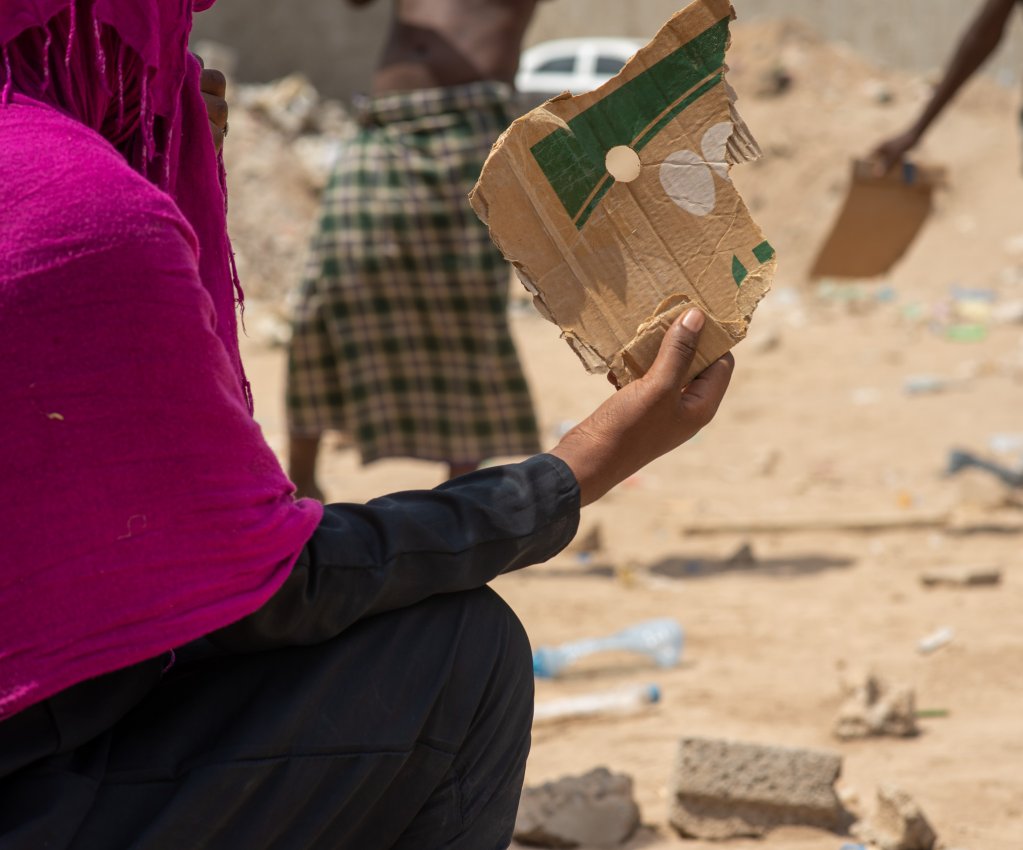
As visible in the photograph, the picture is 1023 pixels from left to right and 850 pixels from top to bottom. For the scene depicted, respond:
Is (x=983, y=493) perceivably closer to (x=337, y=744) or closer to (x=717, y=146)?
(x=717, y=146)

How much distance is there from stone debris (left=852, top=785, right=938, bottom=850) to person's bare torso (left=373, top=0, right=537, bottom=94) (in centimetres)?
259

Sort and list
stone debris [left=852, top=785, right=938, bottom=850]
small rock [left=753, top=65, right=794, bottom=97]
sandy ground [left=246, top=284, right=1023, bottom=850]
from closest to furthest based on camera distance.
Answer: stone debris [left=852, top=785, right=938, bottom=850] → sandy ground [left=246, top=284, right=1023, bottom=850] → small rock [left=753, top=65, right=794, bottom=97]

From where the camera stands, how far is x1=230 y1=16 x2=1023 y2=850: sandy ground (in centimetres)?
265

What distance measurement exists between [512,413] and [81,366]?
10.0 feet

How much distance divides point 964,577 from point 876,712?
4.14ft

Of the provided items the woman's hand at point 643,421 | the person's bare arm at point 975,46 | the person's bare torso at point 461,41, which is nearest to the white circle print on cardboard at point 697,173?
the woman's hand at point 643,421

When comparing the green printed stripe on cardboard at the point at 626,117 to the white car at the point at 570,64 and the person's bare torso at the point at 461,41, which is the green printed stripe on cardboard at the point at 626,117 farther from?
the white car at the point at 570,64

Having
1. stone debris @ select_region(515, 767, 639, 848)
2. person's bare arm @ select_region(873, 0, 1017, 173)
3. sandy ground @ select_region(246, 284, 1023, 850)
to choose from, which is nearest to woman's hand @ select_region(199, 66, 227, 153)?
stone debris @ select_region(515, 767, 639, 848)

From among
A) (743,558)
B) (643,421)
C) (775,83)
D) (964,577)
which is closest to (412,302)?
(743,558)

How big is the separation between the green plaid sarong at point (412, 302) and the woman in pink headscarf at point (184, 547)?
2.51 m

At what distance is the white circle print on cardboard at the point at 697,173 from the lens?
1.67m

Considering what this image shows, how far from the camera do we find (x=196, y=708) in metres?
1.39

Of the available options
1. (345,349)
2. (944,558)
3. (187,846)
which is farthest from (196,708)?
(944,558)

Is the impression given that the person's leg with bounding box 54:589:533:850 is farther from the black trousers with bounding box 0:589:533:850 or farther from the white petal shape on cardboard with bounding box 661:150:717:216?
the white petal shape on cardboard with bounding box 661:150:717:216
